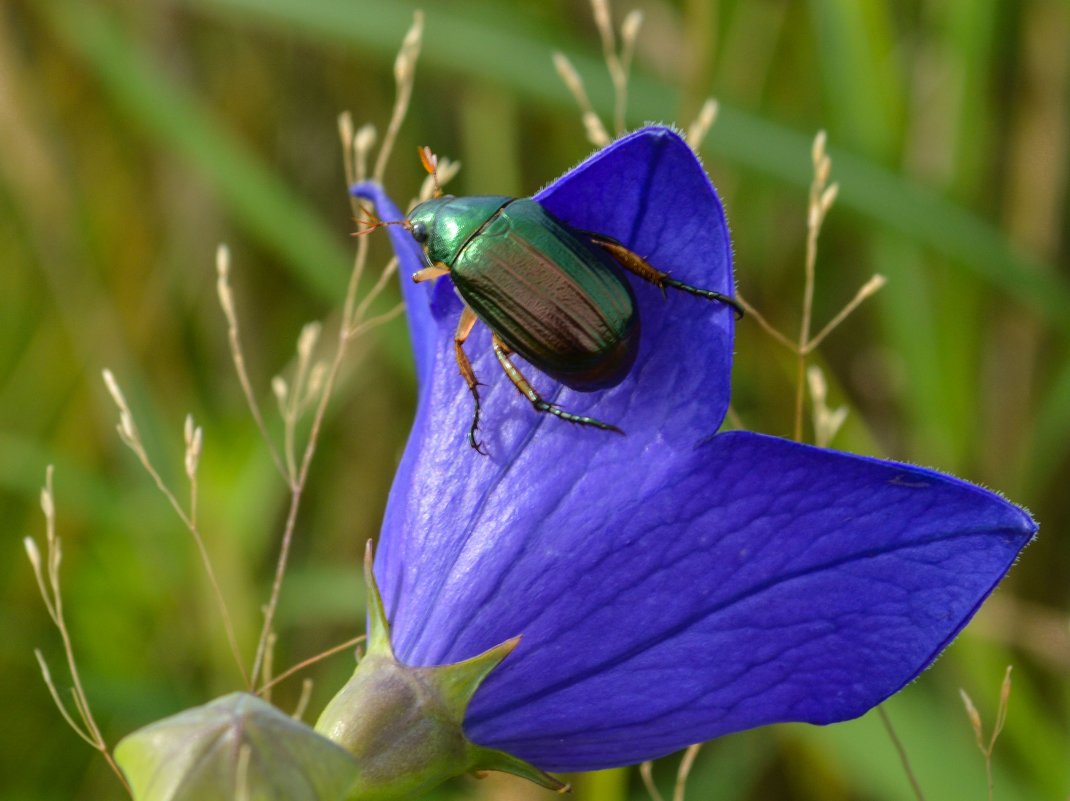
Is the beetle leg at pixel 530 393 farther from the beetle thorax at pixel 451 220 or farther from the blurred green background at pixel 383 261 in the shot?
the blurred green background at pixel 383 261

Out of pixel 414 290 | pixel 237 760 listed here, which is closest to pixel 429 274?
pixel 414 290

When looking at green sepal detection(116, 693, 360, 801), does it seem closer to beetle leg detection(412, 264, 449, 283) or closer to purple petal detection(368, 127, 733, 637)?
purple petal detection(368, 127, 733, 637)

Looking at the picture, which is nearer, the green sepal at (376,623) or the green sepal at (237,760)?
the green sepal at (237,760)

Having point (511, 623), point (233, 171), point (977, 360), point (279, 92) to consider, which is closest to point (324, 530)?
point (233, 171)

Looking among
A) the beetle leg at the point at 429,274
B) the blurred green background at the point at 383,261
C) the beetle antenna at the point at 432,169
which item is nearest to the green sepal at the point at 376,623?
the beetle leg at the point at 429,274

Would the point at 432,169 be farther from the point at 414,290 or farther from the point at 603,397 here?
the point at 603,397

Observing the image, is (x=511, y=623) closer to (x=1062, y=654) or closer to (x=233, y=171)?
(x=1062, y=654)

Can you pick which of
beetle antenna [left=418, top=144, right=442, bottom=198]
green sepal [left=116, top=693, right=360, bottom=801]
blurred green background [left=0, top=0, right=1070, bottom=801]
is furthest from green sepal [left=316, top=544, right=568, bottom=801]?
blurred green background [left=0, top=0, right=1070, bottom=801]
